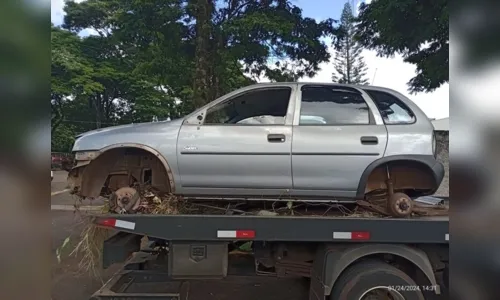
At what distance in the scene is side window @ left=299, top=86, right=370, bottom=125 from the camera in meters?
4.12

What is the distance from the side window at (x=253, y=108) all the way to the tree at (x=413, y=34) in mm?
3325

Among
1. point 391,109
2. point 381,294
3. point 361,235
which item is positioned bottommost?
point 381,294

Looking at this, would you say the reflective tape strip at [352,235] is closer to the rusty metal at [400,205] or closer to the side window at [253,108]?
the rusty metal at [400,205]

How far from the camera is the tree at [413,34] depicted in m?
6.74

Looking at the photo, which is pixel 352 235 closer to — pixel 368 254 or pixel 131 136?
pixel 368 254

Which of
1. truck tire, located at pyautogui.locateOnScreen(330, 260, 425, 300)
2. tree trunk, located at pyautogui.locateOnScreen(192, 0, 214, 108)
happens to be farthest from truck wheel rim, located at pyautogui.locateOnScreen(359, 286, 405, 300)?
tree trunk, located at pyautogui.locateOnScreen(192, 0, 214, 108)

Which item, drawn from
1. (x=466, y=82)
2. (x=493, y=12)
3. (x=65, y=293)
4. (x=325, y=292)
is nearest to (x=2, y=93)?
(x=466, y=82)

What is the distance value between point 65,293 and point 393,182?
4.16 m

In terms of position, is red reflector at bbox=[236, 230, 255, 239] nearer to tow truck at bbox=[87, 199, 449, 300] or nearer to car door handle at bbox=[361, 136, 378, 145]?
tow truck at bbox=[87, 199, 449, 300]

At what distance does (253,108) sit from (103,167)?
5.74 feet

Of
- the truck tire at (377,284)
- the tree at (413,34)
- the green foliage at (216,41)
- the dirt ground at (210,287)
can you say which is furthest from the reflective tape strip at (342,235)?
the green foliage at (216,41)

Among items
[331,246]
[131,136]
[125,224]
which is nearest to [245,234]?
[331,246]

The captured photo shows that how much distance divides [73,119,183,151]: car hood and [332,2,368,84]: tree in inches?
180

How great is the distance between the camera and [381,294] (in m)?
3.74
